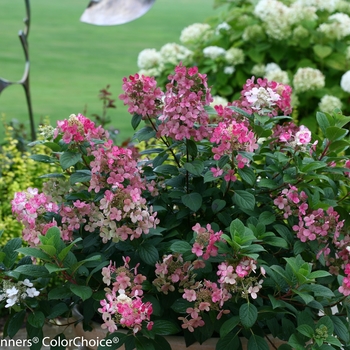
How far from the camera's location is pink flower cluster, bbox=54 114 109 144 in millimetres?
1482

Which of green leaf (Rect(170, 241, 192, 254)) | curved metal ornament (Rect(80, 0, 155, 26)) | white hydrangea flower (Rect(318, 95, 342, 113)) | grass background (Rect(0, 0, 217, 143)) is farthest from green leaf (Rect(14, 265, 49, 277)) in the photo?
grass background (Rect(0, 0, 217, 143))

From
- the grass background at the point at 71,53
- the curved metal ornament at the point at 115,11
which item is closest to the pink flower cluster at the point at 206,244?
the curved metal ornament at the point at 115,11

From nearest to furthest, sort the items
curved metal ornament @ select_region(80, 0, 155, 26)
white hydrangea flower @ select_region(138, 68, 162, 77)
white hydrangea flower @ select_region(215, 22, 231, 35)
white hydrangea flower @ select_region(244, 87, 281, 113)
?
white hydrangea flower @ select_region(244, 87, 281, 113)
curved metal ornament @ select_region(80, 0, 155, 26)
white hydrangea flower @ select_region(138, 68, 162, 77)
white hydrangea flower @ select_region(215, 22, 231, 35)

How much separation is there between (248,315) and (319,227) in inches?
10.8

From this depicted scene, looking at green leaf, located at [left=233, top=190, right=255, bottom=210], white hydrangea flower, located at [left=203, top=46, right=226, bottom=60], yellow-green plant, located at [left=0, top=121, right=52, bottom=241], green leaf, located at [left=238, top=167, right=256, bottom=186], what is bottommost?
white hydrangea flower, located at [left=203, top=46, right=226, bottom=60]

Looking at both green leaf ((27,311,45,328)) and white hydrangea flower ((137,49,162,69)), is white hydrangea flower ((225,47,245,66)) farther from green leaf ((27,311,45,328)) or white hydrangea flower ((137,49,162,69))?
green leaf ((27,311,45,328))

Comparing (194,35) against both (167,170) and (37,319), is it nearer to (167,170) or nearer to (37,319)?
(167,170)

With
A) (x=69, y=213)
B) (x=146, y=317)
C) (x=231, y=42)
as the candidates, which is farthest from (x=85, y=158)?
(x=231, y=42)

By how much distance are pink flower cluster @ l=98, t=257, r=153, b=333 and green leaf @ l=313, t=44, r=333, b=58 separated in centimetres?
280

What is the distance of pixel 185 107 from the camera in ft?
4.68

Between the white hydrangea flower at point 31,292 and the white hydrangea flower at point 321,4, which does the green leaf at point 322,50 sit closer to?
the white hydrangea flower at point 321,4

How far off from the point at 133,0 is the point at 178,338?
200cm

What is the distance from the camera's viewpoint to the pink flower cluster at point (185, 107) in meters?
1.43

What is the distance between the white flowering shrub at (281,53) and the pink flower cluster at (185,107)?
2.41 m
